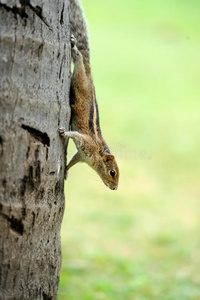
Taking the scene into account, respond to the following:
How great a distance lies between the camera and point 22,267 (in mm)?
3098

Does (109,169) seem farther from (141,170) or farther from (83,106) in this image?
(141,170)

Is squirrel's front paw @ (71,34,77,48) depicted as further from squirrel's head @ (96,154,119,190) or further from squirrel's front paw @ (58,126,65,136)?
squirrel's head @ (96,154,119,190)

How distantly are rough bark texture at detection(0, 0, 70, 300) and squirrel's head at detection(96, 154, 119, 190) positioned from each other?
0.94 meters

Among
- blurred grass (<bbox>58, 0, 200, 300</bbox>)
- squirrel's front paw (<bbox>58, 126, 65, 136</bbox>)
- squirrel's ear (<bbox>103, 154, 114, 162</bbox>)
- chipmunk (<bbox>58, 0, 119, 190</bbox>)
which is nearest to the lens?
squirrel's front paw (<bbox>58, 126, 65, 136</bbox>)

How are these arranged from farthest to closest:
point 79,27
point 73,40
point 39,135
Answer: point 79,27 < point 73,40 < point 39,135

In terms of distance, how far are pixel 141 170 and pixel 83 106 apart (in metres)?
6.81

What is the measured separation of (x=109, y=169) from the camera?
4305mm

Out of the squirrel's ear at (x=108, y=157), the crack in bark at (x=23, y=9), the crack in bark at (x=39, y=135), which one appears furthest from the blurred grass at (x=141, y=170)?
the crack in bark at (x=23, y=9)

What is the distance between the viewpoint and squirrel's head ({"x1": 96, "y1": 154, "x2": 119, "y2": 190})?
426cm

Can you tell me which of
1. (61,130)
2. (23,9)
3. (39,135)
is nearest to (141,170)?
(61,130)

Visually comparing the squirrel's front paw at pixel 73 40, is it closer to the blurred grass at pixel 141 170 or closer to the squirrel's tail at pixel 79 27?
the squirrel's tail at pixel 79 27

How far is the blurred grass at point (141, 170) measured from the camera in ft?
20.9

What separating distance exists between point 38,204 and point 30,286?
1.78 feet

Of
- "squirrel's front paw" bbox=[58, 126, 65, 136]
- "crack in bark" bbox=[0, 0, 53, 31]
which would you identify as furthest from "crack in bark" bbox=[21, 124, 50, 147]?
"crack in bark" bbox=[0, 0, 53, 31]
